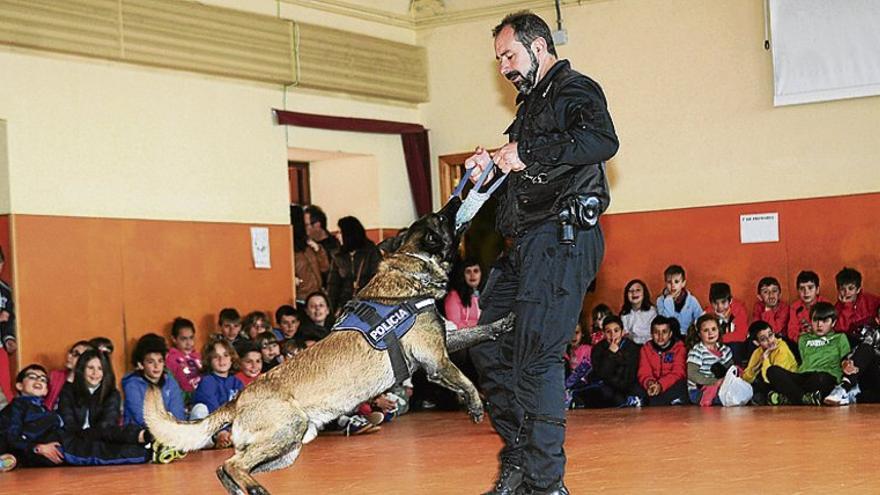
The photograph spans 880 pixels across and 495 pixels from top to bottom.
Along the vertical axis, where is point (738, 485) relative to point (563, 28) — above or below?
below

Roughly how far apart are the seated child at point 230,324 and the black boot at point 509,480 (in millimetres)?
6058

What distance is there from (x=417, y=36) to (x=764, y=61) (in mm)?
3568

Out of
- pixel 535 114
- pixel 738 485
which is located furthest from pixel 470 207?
pixel 738 485

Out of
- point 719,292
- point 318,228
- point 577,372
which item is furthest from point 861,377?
point 318,228

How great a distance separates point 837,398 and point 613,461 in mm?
3625

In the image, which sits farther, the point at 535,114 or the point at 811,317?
the point at 811,317

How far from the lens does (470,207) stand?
211 inches

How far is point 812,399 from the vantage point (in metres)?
10.2

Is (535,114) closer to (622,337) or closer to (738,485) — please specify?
(738,485)

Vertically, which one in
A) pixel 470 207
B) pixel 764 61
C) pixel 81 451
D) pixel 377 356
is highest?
pixel 764 61

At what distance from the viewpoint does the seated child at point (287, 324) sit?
36.8 feet

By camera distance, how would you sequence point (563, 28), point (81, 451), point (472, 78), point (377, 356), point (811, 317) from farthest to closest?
1. point (472, 78)
2. point (563, 28)
3. point (811, 317)
4. point (81, 451)
5. point (377, 356)

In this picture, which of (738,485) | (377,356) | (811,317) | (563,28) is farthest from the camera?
(563,28)

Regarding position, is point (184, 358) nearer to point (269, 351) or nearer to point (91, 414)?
point (269, 351)
